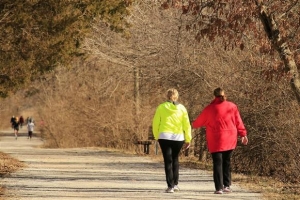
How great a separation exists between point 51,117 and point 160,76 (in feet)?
55.7

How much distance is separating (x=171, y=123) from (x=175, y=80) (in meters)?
10.2

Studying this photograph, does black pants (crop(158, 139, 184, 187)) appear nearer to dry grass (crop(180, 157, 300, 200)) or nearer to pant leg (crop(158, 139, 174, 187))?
pant leg (crop(158, 139, 174, 187))

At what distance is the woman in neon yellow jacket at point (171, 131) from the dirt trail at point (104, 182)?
0.39 meters

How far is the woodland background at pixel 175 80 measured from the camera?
18.6m

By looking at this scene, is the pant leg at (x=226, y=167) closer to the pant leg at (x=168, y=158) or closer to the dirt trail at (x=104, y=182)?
the dirt trail at (x=104, y=182)

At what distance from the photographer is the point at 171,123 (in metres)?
15.1

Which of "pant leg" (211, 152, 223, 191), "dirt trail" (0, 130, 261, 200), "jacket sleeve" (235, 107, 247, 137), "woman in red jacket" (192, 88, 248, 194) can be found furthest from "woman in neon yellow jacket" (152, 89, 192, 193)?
"jacket sleeve" (235, 107, 247, 137)

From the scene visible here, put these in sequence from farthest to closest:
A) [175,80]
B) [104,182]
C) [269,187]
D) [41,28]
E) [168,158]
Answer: [175,80] < [41,28] < [104,182] < [269,187] < [168,158]

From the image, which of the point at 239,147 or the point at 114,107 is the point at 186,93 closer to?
the point at 239,147

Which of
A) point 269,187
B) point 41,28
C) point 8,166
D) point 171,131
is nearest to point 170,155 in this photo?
point 171,131

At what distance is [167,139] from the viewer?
15047 mm

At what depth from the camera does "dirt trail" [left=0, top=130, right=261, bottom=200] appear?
14.6m

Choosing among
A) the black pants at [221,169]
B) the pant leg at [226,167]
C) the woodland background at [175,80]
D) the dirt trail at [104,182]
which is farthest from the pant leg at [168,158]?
the woodland background at [175,80]

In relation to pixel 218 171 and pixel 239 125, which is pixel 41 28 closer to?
pixel 239 125
